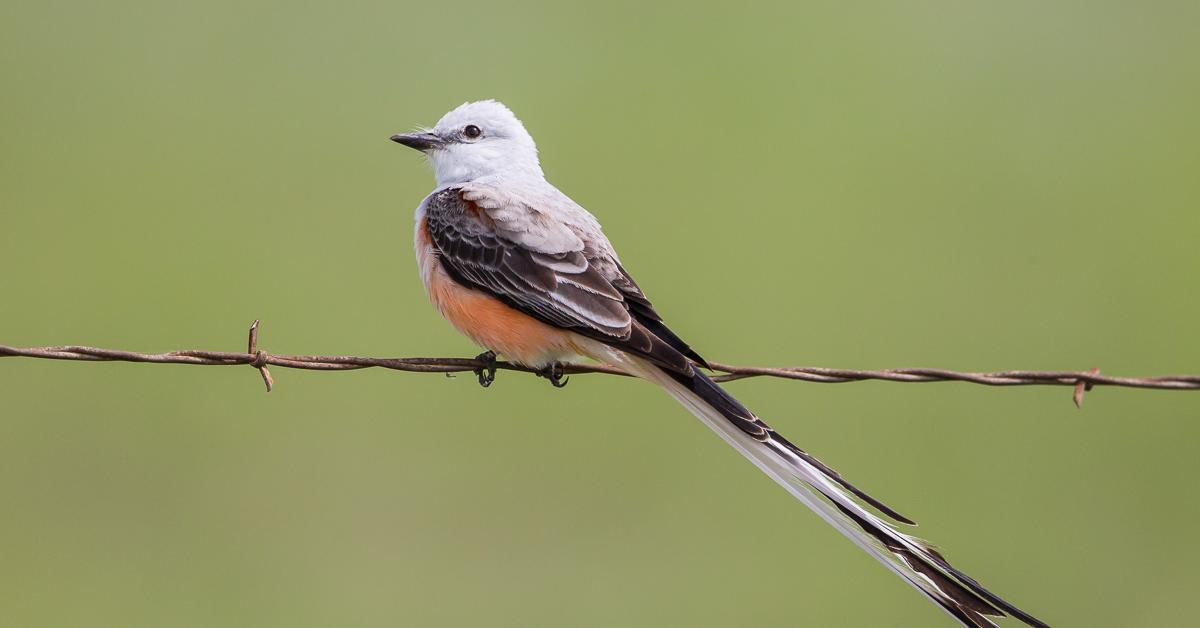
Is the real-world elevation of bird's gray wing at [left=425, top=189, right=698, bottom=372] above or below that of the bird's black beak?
below

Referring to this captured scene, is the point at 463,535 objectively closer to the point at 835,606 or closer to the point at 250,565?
the point at 250,565

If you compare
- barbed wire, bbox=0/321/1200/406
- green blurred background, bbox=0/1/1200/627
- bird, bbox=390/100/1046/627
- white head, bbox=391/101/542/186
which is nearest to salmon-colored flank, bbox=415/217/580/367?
bird, bbox=390/100/1046/627

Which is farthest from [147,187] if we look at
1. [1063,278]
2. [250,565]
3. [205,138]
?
[1063,278]

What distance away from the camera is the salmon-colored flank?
5520mm

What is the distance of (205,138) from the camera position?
11102 mm

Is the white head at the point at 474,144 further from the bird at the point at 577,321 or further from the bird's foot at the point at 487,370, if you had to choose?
the bird's foot at the point at 487,370

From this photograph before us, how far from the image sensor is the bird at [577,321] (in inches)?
175

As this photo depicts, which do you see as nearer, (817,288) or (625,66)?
(817,288)

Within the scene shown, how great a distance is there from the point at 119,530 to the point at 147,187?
3651mm

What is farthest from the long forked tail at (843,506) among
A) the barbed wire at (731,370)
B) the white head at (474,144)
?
the white head at (474,144)

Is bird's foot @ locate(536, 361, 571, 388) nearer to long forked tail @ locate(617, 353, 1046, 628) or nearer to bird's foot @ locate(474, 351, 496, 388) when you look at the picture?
bird's foot @ locate(474, 351, 496, 388)

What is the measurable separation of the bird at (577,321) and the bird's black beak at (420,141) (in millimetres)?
20

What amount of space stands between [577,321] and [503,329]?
412 millimetres

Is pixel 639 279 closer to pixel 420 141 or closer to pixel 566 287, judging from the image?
pixel 420 141
